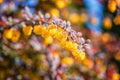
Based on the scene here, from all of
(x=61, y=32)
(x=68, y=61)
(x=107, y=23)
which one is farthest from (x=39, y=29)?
(x=107, y=23)

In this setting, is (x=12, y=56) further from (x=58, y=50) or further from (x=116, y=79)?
(x=116, y=79)

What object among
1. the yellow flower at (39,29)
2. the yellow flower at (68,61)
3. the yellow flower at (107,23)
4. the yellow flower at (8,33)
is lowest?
the yellow flower at (107,23)

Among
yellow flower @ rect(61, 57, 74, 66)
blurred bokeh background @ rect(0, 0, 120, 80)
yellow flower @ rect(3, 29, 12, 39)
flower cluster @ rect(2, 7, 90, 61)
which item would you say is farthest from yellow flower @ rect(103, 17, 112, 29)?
flower cluster @ rect(2, 7, 90, 61)

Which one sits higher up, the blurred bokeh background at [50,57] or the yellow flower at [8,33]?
the yellow flower at [8,33]

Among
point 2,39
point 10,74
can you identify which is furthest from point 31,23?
point 10,74

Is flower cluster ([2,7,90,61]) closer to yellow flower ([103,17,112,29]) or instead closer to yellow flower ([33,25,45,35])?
yellow flower ([33,25,45,35])

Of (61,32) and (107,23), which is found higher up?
(61,32)

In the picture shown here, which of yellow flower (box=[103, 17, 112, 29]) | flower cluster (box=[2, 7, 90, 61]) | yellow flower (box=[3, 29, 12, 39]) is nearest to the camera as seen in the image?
flower cluster (box=[2, 7, 90, 61])

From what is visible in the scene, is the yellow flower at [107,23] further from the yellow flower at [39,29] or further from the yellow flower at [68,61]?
the yellow flower at [39,29]

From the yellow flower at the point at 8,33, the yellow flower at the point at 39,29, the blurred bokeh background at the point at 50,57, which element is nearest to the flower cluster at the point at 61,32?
the yellow flower at the point at 39,29

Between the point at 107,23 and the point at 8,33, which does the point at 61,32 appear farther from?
the point at 107,23

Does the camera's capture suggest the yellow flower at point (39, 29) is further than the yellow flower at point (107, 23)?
No
